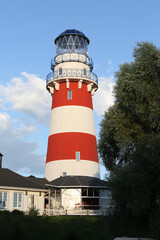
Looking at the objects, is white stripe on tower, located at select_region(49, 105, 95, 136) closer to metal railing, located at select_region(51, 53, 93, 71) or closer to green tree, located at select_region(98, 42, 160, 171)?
metal railing, located at select_region(51, 53, 93, 71)

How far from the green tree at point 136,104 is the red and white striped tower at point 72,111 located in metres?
13.2

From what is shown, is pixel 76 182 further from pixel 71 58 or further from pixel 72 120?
pixel 71 58

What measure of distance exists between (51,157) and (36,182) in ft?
11.1

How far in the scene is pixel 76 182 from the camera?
108ft

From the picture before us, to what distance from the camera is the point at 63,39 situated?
40781 millimetres

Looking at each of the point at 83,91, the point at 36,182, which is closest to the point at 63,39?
the point at 83,91

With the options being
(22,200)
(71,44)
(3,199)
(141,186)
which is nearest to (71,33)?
(71,44)

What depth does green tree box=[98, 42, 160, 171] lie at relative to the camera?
19805mm

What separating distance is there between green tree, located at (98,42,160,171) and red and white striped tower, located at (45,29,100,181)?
43.1 ft

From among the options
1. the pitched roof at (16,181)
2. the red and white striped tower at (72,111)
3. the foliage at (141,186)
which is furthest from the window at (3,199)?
the foliage at (141,186)

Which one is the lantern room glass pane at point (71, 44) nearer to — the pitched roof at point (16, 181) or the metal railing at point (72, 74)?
the metal railing at point (72, 74)

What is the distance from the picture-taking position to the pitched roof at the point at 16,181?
31475 millimetres

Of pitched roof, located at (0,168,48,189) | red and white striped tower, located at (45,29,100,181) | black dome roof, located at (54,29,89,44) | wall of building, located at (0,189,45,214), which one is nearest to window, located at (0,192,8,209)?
wall of building, located at (0,189,45,214)

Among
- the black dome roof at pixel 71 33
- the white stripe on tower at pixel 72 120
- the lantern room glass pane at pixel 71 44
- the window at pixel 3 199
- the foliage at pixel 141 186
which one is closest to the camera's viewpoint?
the foliage at pixel 141 186
